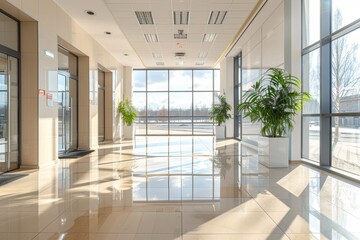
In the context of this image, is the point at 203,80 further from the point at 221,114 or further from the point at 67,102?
the point at 67,102

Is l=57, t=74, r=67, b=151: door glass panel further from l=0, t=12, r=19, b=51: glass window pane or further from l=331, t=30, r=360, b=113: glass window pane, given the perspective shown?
l=331, t=30, r=360, b=113: glass window pane

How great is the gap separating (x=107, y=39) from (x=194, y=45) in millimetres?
3465

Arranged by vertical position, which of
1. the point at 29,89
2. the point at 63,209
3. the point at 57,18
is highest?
the point at 57,18

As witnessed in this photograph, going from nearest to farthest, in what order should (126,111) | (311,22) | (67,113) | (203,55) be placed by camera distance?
1. (311,22)
2. (67,113)
3. (203,55)
4. (126,111)

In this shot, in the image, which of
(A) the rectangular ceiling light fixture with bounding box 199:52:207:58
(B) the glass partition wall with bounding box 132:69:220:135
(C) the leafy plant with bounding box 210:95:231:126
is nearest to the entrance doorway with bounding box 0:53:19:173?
(A) the rectangular ceiling light fixture with bounding box 199:52:207:58

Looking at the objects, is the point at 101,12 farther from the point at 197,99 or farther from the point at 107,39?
the point at 197,99

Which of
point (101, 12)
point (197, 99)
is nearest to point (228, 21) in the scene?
point (101, 12)

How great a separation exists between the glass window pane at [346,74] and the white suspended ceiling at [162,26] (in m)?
2.54

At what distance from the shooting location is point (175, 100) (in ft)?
58.7

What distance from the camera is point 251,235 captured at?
266 cm

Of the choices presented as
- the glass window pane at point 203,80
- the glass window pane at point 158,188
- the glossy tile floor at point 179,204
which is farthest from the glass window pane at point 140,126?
the glass window pane at point 158,188

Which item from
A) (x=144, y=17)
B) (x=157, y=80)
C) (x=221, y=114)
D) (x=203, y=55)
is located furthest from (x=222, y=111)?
(x=144, y=17)

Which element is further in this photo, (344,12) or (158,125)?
(158,125)

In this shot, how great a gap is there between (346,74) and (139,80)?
44.8ft
